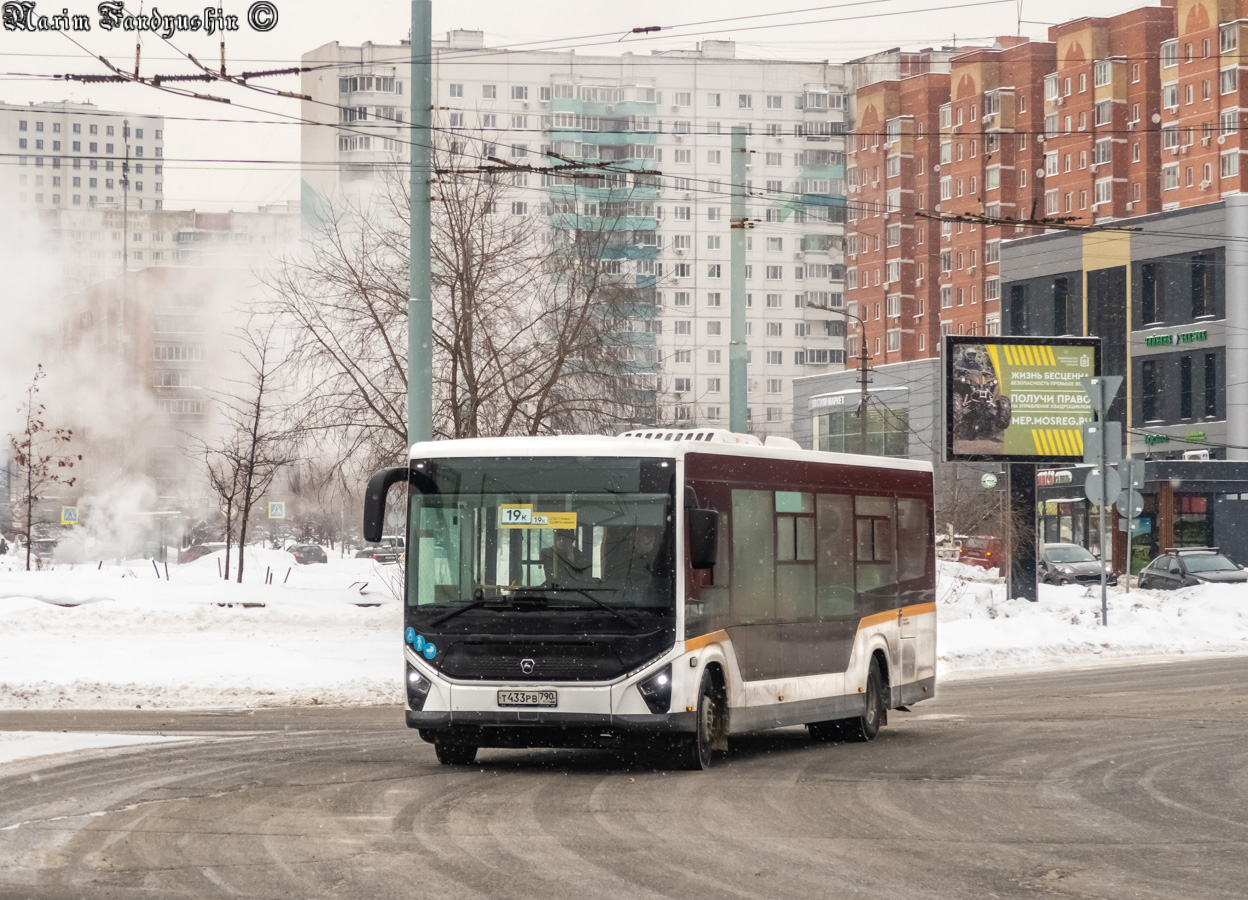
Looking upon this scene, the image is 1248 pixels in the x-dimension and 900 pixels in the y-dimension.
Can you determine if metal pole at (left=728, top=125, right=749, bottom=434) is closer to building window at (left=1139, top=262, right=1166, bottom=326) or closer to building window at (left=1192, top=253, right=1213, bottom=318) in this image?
building window at (left=1192, top=253, right=1213, bottom=318)

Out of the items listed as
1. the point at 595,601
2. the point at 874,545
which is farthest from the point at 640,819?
the point at 874,545

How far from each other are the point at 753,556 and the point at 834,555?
53.6 inches

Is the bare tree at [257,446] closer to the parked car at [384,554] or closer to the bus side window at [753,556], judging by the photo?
the parked car at [384,554]

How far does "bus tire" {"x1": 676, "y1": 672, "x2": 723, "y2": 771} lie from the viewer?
1288cm

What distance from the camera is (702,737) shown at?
13.0 meters

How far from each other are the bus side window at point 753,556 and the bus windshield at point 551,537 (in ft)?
3.52

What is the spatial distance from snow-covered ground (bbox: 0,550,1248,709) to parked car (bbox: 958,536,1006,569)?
14.8 metres

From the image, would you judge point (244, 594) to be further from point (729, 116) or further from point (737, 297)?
point (729, 116)

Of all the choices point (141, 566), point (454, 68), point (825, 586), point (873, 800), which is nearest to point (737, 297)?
point (825, 586)

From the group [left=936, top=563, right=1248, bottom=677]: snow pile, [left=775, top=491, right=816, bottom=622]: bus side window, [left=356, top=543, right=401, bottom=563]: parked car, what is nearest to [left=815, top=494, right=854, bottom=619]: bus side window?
[left=775, top=491, right=816, bottom=622]: bus side window

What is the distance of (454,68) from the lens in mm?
141000

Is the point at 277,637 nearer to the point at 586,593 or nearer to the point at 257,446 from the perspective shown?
the point at 257,446

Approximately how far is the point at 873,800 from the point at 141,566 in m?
50.5

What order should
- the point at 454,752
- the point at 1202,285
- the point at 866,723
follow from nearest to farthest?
1. the point at 454,752
2. the point at 866,723
3. the point at 1202,285
